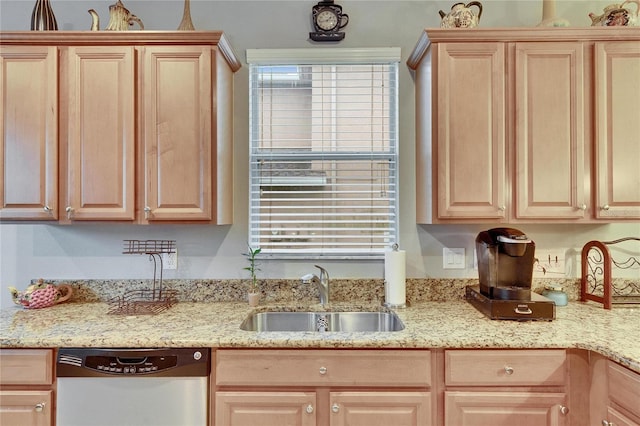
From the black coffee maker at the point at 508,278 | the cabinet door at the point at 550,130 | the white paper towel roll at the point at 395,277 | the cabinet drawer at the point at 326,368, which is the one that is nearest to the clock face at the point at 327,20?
the cabinet door at the point at 550,130

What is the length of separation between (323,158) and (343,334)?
1.10m

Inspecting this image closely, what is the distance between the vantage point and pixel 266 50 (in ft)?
7.11

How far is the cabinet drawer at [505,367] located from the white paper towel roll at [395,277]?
48 cm

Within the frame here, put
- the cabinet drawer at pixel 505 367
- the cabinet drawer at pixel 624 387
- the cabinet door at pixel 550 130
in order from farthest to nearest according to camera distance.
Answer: the cabinet door at pixel 550 130 < the cabinet drawer at pixel 505 367 < the cabinet drawer at pixel 624 387

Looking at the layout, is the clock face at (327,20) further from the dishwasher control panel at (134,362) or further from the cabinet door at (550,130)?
the dishwasher control panel at (134,362)

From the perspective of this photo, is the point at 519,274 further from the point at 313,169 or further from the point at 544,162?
the point at 313,169

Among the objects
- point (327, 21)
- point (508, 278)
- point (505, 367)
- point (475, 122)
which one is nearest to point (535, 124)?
point (475, 122)

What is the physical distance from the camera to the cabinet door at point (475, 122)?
1811 mm

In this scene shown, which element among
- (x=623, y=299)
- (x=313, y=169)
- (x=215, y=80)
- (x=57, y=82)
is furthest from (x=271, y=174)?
(x=623, y=299)

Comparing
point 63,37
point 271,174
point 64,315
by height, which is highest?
point 63,37

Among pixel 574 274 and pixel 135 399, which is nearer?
pixel 135 399

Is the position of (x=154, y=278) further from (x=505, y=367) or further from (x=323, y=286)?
(x=505, y=367)

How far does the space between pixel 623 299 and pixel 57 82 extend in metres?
3.24

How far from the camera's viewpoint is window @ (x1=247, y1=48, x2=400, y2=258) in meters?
2.21
